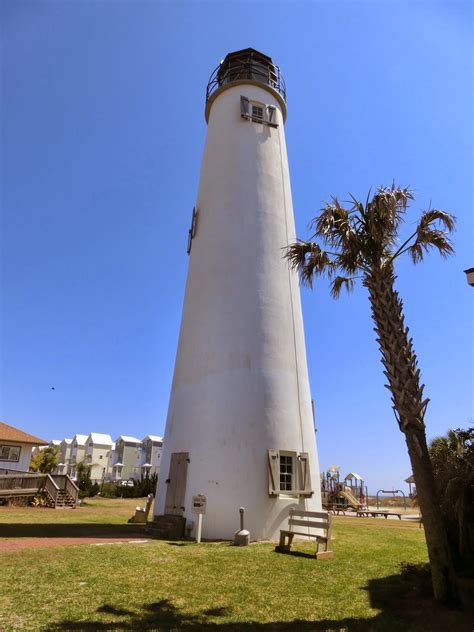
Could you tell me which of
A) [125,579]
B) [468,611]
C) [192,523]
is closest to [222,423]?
[192,523]

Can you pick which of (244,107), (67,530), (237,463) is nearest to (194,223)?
(244,107)

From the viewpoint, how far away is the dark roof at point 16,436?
1330 inches

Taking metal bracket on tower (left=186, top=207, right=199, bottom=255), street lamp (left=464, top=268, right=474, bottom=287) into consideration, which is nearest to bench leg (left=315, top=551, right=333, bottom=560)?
street lamp (left=464, top=268, right=474, bottom=287)

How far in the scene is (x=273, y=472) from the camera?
13.2 meters

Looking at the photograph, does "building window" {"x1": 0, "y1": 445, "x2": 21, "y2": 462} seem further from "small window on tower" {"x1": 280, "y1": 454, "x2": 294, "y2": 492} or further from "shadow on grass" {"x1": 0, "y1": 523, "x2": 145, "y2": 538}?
"small window on tower" {"x1": 280, "y1": 454, "x2": 294, "y2": 492}

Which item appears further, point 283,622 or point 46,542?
point 46,542

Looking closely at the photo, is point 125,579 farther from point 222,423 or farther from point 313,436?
point 313,436

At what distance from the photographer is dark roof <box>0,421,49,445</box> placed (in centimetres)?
3377

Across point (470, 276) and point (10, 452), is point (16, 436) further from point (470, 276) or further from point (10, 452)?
point (470, 276)

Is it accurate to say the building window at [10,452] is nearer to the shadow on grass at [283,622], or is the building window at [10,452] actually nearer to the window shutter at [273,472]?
the window shutter at [273,472]

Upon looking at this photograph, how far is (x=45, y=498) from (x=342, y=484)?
74.6 feet

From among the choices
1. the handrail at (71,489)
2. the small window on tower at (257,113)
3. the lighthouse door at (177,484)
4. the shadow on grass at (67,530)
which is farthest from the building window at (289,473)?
the handrail at (71,489)

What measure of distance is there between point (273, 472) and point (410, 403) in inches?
276

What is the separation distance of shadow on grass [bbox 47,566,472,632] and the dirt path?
5274 millimetres
